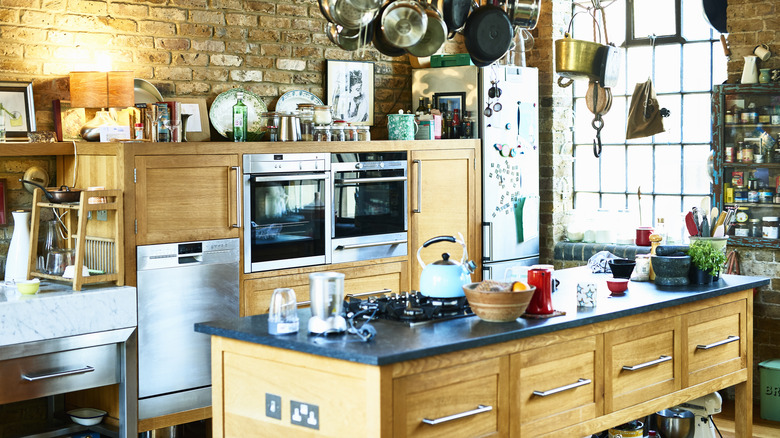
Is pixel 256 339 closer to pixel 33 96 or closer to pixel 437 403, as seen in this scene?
pixel 437 403

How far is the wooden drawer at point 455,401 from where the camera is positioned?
2.94 m

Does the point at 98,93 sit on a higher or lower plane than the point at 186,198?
higher

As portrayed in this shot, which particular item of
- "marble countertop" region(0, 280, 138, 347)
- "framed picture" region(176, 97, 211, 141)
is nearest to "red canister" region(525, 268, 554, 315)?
"marble countertop" region(0, 280, 138, 347)

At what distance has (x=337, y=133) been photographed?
5.71 meters

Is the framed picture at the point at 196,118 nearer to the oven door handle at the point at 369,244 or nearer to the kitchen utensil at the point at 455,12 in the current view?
the oven door handle at the point at 369,244

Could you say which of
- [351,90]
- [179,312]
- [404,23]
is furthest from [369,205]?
[404,23]

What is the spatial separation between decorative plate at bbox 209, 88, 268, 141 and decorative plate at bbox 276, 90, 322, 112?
0.13 meters

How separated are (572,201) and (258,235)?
3151 mm

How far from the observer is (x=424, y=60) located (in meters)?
6.68

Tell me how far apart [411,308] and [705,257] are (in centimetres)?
171

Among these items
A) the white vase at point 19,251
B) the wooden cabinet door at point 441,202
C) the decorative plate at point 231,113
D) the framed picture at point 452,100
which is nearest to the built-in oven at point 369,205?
the wooden cabinet door at point 441,202

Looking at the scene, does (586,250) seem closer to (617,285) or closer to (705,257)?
(705,257)

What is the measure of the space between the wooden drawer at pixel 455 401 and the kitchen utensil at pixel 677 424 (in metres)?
1.66

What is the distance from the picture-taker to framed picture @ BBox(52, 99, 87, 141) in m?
4.89
